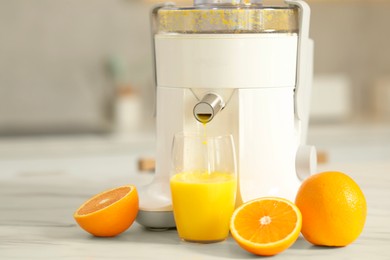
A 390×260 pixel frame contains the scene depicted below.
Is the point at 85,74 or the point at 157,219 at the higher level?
the point at 157,219

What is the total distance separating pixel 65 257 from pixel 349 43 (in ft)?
10.4

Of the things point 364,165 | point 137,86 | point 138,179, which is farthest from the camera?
point 137,86

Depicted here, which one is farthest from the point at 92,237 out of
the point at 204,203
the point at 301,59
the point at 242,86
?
the point at 301,59

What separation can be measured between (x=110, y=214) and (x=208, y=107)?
218 mm

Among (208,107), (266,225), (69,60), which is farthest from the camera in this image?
(69,60)

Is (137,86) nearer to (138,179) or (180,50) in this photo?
(138,179)

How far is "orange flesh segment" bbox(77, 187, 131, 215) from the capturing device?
1.18 m

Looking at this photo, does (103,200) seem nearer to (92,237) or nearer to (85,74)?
(92,237)

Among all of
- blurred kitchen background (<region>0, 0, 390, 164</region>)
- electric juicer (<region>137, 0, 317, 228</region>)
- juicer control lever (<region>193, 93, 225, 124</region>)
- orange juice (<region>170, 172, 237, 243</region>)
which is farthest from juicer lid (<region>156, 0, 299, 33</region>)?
blurred kitchen background (<region>0, 0, 390, 164</region>)

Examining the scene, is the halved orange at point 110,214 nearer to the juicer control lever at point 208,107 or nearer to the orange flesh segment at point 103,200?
the orange flesh segment at point 103,200

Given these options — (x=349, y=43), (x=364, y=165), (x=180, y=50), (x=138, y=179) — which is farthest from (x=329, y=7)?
(x=180, y=50)

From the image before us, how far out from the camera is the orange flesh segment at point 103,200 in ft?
3.87

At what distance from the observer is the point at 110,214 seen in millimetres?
1156

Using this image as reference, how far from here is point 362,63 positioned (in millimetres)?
4047
